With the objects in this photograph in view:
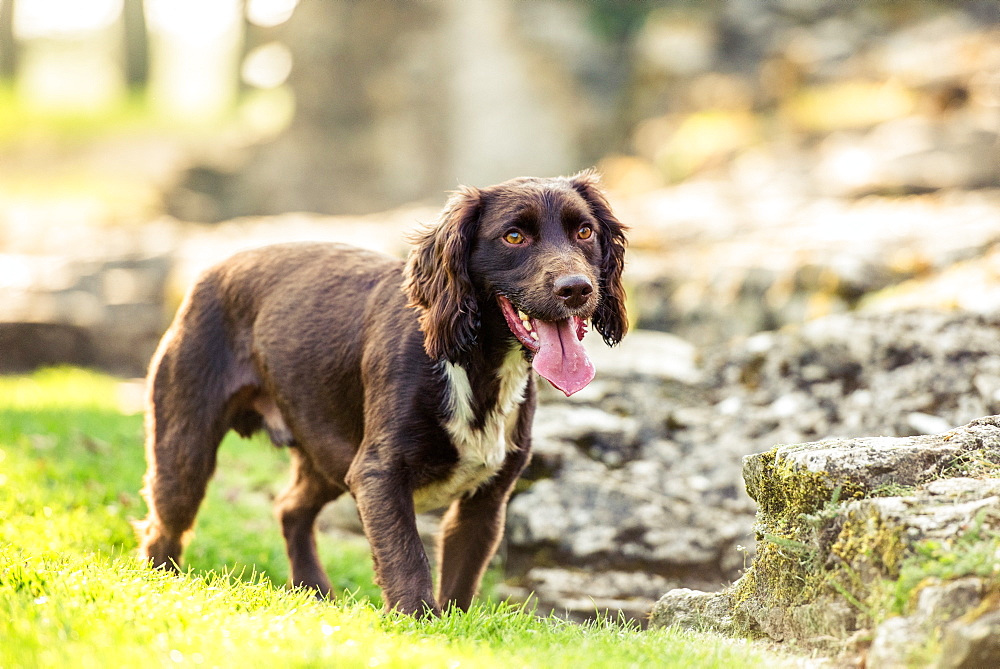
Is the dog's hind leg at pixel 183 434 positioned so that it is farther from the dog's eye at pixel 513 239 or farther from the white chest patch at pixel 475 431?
the dog's eye at pixel 513 239

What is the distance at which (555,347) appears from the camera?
161 inches

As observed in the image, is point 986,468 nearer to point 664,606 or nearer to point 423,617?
point 664,606

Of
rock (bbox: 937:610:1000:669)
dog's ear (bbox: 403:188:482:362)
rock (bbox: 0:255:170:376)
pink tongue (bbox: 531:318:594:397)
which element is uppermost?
dog's ear (bbox: 403:188:482:362)

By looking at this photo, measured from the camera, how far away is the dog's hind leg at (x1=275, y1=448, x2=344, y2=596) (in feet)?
17.0

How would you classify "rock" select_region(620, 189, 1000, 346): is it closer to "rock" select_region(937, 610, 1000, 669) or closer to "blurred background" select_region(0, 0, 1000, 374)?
"blurred background" select_region(0, 0, 1000, 374)

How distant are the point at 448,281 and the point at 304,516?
1.80 metres

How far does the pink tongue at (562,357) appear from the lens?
13.0 feet

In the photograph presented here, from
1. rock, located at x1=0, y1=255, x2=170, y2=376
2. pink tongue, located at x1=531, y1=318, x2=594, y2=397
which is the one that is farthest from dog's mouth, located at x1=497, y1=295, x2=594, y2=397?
rock, located at x1=0, y1=255, x2=170, y2=376

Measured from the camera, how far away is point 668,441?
6.37m

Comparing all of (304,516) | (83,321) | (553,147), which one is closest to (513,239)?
(304,516)

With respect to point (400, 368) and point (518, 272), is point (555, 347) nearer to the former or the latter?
point (518, 272)

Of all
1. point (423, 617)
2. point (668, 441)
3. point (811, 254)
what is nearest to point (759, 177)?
point (811, 254)

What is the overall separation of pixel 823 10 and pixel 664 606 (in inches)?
694

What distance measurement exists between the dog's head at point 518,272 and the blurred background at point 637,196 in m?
0.44
